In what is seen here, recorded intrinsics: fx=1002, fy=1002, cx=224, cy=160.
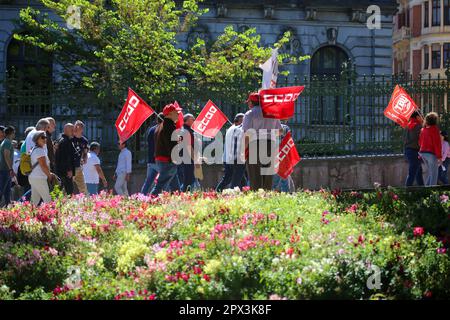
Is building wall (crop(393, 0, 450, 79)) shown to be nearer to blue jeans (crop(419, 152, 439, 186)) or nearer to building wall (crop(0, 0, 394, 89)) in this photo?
building wall (crop(0, 0, 394, 89))

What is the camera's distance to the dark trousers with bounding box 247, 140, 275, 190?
15534mm

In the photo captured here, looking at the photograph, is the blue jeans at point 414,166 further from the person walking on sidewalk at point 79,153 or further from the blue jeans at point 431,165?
the person walking on sidewalk at point 79,153

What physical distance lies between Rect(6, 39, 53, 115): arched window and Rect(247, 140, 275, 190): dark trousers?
23.8 feet

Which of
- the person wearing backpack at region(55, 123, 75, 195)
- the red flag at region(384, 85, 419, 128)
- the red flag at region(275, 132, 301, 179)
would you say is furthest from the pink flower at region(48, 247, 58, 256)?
the red flag at region(384, 85, 419, 128)

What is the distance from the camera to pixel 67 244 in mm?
9406

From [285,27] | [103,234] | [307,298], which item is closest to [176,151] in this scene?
[103,234]

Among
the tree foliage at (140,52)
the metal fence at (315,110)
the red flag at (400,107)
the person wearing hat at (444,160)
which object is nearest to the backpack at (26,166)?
the metal fence at (315,110)

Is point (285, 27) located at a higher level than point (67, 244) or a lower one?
higher

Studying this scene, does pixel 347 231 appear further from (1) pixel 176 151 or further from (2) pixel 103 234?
(1) pixel 176 151

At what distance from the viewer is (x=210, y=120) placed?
20547mm

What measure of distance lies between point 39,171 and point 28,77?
16298 millimetres

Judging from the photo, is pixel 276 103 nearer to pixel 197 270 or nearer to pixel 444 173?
pixel 444 173

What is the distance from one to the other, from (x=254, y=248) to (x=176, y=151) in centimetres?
839

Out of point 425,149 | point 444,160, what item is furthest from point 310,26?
point 425,149
